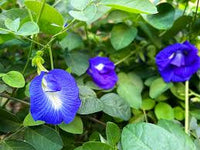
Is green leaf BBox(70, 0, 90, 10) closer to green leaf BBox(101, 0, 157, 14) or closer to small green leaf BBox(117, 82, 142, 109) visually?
green leaf BBox(101, 0, 157, 14)

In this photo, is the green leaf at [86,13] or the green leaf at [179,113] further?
the green leaf at [179,113]

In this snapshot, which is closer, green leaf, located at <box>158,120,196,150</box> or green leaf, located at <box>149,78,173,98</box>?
green leaf, located at <box>158,120,196,150</box>

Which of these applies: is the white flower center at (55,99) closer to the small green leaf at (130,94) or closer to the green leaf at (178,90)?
the small green leaf at (130,94)

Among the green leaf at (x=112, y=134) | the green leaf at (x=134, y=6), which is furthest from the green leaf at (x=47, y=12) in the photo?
the green leaf at (x=112, y=134)

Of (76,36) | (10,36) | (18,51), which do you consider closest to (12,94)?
(10,36)

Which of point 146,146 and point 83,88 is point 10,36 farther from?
point 146,146

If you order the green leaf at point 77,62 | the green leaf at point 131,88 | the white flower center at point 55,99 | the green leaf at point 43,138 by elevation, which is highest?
the white flower center at point 55,99

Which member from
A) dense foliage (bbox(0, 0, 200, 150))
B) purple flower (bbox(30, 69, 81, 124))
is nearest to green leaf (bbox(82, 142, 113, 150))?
dense foliage (bbox(0, 0, 200, 150))
